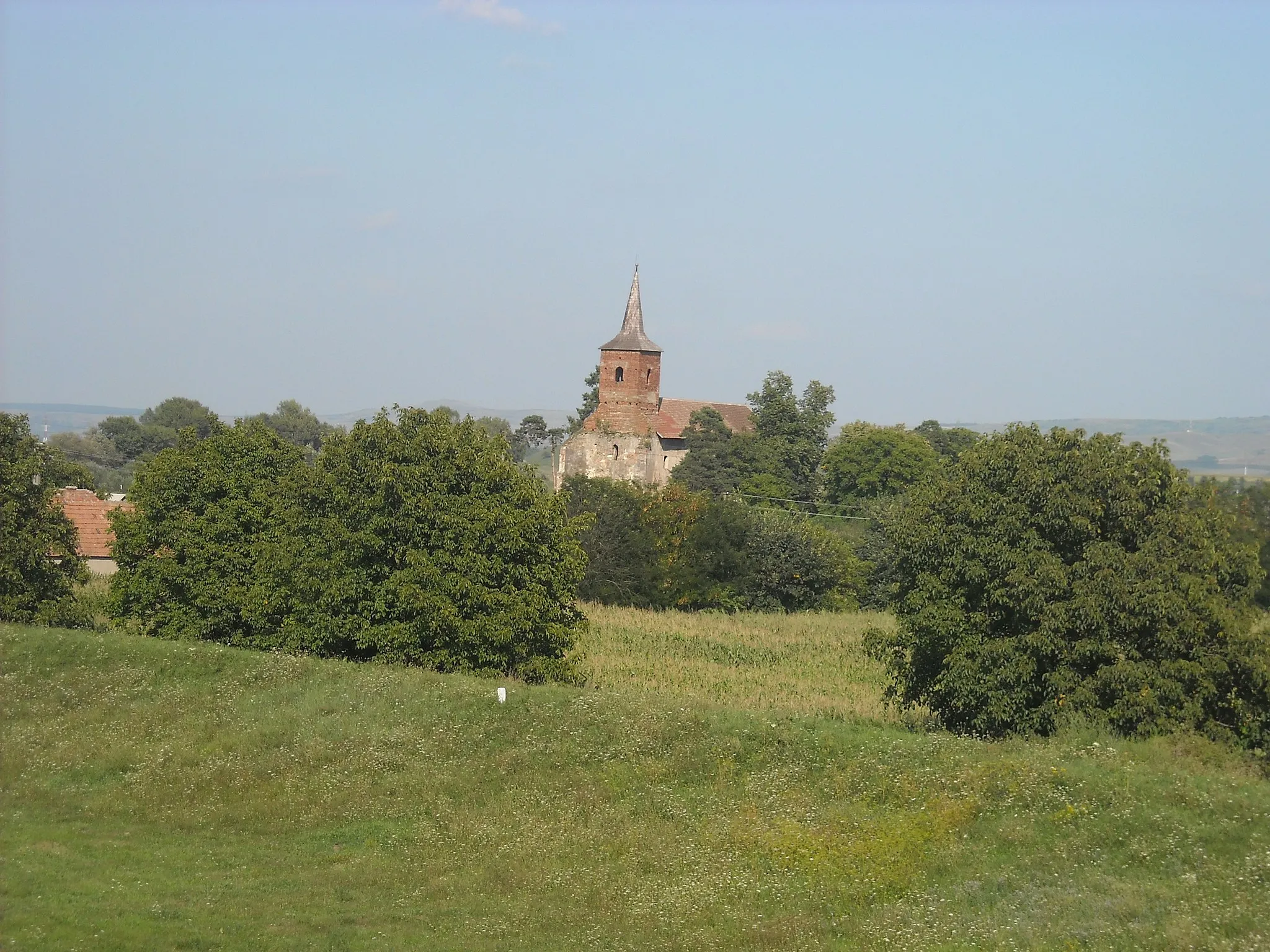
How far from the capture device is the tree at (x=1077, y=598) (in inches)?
Answer: 666

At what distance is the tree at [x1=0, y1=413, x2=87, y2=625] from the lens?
26.2m

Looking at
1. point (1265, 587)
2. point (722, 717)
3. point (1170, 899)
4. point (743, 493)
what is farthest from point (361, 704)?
point (743, 493)

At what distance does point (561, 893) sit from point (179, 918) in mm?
3996

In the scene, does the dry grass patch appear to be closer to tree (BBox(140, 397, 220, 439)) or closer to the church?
the church

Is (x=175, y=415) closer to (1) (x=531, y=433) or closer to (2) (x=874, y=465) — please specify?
(1) (x=531, y=433)

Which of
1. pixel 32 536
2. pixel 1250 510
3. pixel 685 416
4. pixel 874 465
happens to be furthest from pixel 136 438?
pixel 1250 510

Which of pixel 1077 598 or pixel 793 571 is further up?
pixel 1077 598

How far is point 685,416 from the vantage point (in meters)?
94.7

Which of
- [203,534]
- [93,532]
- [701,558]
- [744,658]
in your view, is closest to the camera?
[203,534]

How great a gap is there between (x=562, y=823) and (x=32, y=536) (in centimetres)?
1740

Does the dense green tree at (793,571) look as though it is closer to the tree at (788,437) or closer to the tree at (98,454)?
the tree at (788,437)

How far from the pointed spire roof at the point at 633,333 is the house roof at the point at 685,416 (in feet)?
40.8

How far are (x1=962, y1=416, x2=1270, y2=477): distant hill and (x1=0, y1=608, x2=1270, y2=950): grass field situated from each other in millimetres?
7595

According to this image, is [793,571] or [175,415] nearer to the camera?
[793,571]
